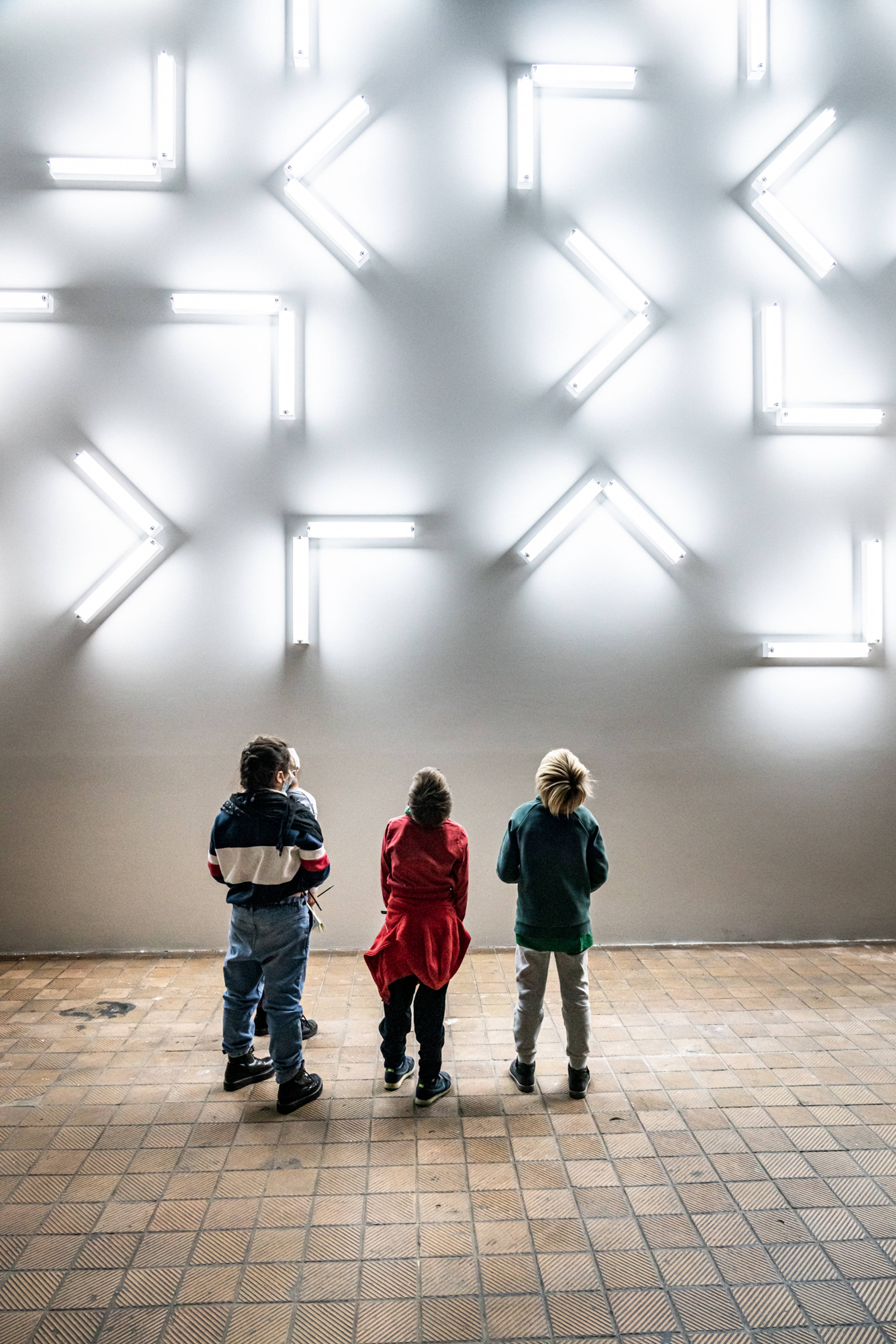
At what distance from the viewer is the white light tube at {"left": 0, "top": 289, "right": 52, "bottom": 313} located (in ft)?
17.1

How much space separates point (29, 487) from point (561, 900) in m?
4.39

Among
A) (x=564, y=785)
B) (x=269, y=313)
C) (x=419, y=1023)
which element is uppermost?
(x=269, y=313)

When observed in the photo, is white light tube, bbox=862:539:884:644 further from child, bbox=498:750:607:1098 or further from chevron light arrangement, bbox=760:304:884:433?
child, bbox=498:750:607:1098

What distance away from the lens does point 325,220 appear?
525cm

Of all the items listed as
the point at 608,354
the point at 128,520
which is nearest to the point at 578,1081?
the point at 128,520

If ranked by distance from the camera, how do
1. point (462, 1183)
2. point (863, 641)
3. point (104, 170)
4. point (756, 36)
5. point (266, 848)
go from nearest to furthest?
point (462, 1183)
point (266, 848)
point (104, 170)
point (756, 36)
point (863, 641)

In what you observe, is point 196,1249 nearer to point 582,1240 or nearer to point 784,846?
A: point 582,1240

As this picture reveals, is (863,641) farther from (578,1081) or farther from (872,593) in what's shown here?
(578,1081)

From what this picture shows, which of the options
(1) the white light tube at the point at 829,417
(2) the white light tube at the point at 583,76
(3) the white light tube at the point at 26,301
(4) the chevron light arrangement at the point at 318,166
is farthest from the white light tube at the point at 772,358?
(3) the white light tube at the point at 26,301

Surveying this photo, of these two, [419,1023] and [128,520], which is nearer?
[419,1023]

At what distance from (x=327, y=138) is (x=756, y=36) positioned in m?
3.02

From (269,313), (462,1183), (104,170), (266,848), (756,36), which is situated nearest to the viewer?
(462,1183)

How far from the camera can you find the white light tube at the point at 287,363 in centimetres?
527

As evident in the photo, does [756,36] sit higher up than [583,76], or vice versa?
[756,36]
